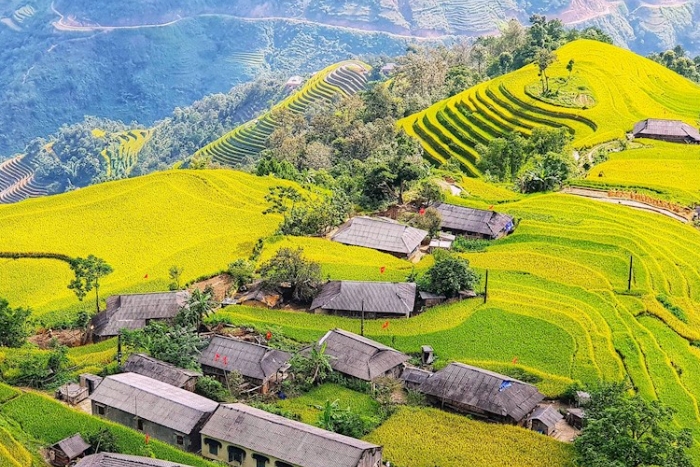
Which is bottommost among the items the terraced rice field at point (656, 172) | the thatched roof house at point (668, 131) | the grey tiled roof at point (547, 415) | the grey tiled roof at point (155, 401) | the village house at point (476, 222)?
the grey tiled roof at point (155, 401)

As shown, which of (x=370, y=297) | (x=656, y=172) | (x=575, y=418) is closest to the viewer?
(x=575, y=418)

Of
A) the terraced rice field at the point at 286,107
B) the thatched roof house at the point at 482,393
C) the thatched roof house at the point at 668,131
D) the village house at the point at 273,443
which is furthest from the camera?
the terraced rice field at the point at 286,107

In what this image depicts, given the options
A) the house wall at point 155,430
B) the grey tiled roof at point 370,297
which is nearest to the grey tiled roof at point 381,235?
the grey tiled roof at point 370,297

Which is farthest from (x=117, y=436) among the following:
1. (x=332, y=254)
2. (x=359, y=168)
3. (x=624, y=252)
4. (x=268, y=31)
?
(x=268, y=31)

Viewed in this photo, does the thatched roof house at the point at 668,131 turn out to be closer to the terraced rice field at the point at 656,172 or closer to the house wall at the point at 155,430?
the terraced rice field at the point at 656,172

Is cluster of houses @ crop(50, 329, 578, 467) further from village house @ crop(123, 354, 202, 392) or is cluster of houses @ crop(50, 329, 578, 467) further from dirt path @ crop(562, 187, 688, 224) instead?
dirt path @ crop(562, 187, 688, 224)

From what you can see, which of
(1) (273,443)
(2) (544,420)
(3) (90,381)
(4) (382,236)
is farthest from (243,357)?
(4) (382,236)

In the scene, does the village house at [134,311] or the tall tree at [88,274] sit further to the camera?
the tall tree at [88,274]

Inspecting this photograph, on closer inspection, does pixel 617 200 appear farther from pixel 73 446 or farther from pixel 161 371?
pixel 73 446
